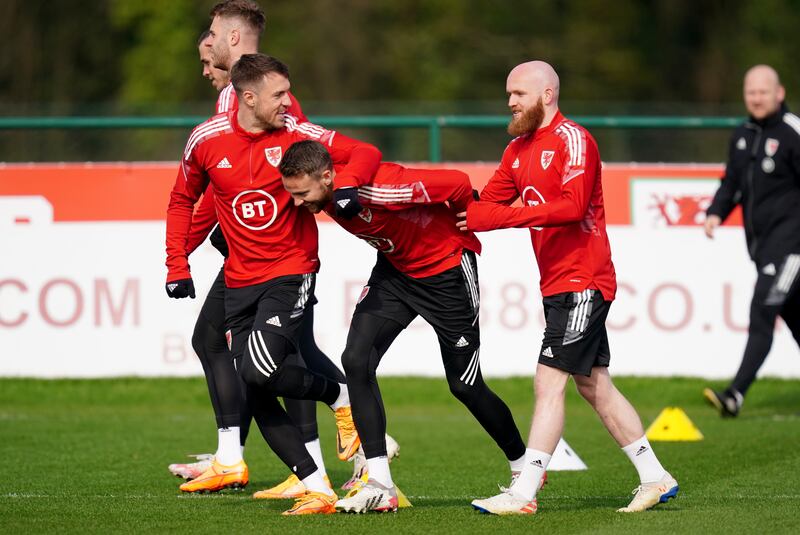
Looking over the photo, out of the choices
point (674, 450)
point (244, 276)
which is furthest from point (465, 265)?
point (674, 450)

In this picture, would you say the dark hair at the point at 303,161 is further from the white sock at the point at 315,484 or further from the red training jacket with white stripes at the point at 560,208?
the white sock at the point at 315,484

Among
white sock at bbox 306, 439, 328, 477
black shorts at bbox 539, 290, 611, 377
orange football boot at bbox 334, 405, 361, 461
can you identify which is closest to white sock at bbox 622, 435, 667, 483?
black shorts at bbox 539, 290, 611, 377

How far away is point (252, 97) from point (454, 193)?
1.16 m

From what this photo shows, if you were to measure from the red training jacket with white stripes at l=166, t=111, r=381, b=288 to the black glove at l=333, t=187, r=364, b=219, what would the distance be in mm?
488

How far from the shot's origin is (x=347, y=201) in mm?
6754

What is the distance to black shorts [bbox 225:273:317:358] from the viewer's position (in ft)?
23.6

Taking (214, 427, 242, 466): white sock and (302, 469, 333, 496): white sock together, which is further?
(214, 427, 242, 466): white sock

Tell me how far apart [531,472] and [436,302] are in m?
1.08

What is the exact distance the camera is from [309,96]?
34406 mm

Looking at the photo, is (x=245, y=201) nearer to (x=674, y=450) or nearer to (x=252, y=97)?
(x=252, y=97)

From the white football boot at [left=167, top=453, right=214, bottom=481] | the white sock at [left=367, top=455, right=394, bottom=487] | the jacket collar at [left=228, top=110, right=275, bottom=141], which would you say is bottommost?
the white football boot at [left=167, top=453, right=214, bottom=481]

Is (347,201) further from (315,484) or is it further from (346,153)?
(315,484)

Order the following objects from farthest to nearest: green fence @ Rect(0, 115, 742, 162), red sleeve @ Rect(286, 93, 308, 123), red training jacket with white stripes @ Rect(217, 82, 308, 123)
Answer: green fence @ Rect(0, 115, 742, 162), red training jacket with white stripes @ Rect(217, 82, 308, 123), red sleeve @ Rect(286, 93, 308, 123)

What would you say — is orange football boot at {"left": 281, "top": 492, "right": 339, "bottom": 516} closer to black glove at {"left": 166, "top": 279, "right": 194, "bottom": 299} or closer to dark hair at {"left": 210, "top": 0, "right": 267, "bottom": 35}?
black glove at {"left": 166, "top": 279, "right": 194, "bottom": 299}
